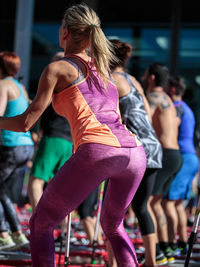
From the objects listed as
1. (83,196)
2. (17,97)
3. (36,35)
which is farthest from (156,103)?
(36,35)

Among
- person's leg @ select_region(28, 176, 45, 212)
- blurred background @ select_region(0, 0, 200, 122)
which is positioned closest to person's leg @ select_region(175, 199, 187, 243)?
person's leg @ select_region(28, 176, 45, 212)

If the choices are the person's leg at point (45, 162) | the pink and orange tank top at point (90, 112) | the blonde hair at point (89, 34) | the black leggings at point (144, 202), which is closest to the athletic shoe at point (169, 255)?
the black leggings at point (144, 202)

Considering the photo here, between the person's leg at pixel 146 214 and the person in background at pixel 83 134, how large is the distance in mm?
1383

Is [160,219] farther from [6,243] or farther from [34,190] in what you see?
[6,243]

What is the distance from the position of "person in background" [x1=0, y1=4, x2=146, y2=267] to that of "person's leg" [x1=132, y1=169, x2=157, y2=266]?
4.54 ft

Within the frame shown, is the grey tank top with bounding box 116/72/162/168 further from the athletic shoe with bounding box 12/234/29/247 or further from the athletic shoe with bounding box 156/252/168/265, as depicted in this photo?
the athletic shoe with bounding box 12/234/29/247

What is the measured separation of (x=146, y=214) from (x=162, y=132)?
1132 mm

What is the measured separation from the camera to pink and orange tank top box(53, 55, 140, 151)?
8.91ft

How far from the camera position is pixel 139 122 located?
4270mm

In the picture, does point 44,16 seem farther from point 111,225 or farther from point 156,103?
point 111,225

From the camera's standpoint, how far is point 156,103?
5.07m

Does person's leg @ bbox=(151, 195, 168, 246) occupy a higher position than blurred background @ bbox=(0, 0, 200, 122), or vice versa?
blurred background @ bbox=(0, 0, 200, 122)

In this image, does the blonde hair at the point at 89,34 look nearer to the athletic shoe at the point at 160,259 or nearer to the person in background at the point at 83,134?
the person in background at the point at 83,134

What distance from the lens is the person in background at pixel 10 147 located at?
5156 mm
